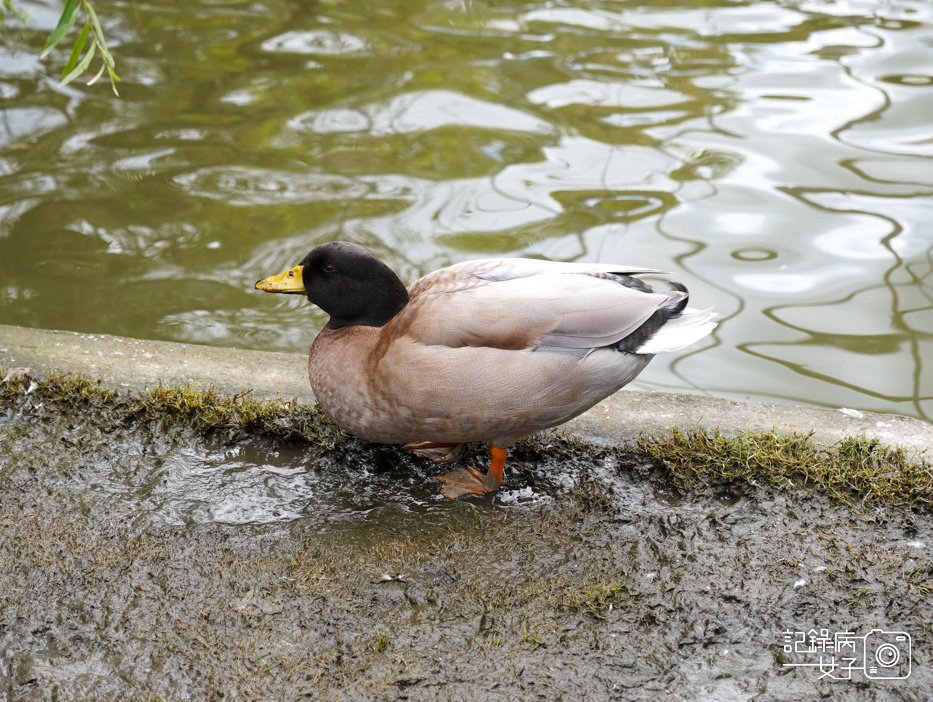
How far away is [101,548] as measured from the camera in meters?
2.90

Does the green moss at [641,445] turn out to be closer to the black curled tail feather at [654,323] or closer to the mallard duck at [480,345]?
the mallard duck at [480,345]

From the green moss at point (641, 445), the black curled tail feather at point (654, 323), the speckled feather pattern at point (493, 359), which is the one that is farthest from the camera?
the green moss at point (641, 445)

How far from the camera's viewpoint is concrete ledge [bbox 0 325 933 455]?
11.6 ft

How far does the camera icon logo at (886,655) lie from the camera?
257 cm

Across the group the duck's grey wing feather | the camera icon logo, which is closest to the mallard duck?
the duck's grey wing feather

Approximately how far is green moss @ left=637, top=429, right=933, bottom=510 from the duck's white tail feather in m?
0.42

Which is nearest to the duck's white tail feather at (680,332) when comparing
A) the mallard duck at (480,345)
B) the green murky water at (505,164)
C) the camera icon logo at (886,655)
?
the mallard duck at (480,345)

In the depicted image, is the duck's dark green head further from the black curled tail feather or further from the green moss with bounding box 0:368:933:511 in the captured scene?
the black curled tail feather

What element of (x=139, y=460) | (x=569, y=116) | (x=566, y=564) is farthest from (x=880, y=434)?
(x=569, y=116)

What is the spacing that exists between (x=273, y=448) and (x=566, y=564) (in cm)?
112

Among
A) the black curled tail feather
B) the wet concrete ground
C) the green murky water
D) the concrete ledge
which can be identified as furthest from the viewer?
the green murky water

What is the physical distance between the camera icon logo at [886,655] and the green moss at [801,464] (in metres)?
0.55

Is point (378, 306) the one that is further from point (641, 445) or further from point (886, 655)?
point (886, 655)

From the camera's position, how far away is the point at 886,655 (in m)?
2.62
